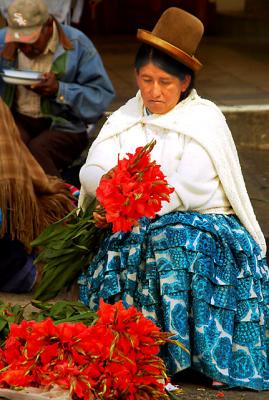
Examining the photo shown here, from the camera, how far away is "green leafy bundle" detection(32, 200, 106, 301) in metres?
5.34

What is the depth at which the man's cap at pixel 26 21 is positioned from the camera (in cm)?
676

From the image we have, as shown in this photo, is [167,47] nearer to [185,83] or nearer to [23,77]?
[185,83]

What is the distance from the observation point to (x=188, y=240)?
199 inches

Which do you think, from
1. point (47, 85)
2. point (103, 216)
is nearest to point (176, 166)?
point (103, 216)

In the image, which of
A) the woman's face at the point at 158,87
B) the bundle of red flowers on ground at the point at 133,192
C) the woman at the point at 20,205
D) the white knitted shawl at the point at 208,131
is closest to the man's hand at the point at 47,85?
the woman at the point at 20,205

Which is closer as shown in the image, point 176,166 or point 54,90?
point 176,166

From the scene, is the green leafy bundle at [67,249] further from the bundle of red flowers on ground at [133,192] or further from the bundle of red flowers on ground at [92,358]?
the bundle of red flowers on ground at [92,358]

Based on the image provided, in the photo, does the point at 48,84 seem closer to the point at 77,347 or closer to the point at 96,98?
the point at 96,98

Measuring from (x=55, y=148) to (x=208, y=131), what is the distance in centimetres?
191

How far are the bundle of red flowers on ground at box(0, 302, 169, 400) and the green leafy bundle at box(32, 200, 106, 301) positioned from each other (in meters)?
1.11

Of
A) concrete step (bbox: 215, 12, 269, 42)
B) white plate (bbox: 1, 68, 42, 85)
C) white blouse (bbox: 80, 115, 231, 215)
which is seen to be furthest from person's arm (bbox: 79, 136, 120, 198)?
concrete step (bbox: 215, 12, 269, 42)

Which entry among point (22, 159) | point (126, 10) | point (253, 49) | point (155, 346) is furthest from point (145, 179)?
point (126, 10)

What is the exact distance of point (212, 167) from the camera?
206 inches

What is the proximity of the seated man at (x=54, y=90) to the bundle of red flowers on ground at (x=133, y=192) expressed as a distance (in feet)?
7.22
